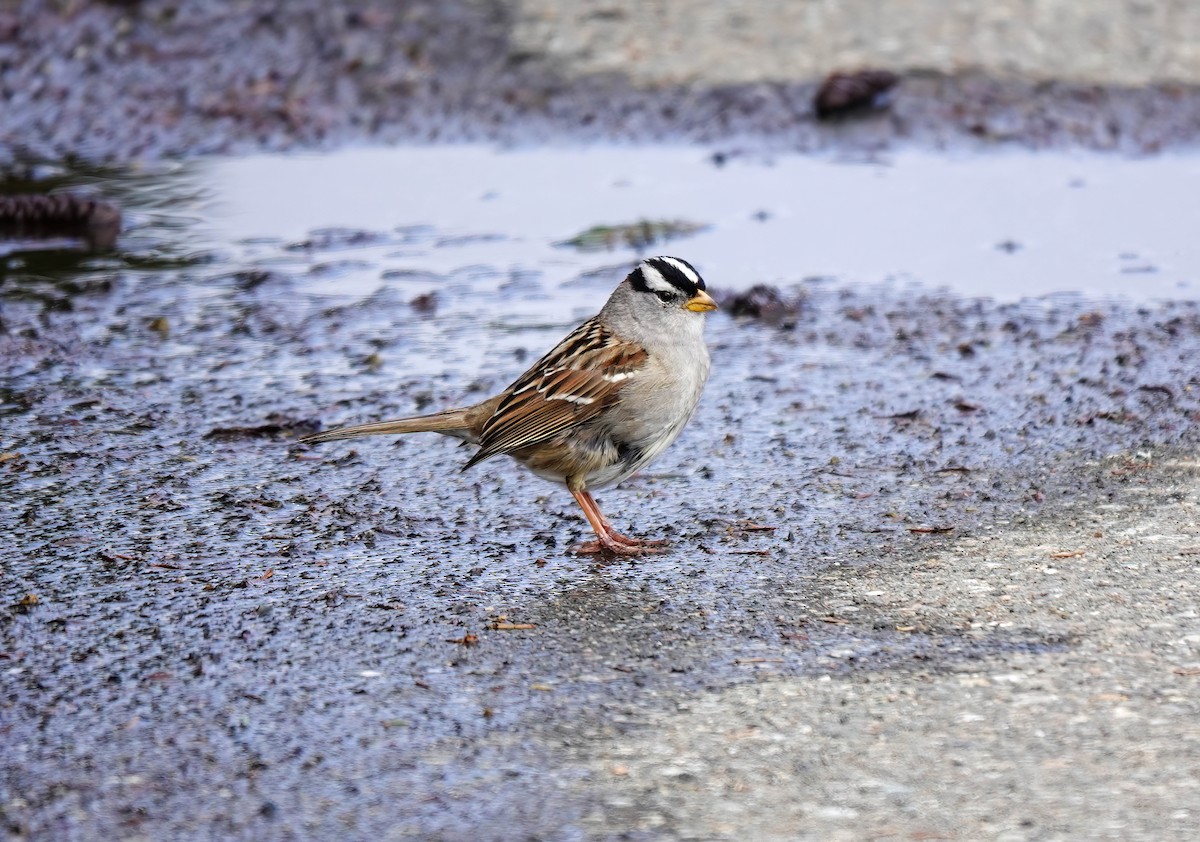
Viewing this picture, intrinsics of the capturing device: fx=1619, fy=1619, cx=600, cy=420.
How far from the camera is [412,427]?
19.9ft

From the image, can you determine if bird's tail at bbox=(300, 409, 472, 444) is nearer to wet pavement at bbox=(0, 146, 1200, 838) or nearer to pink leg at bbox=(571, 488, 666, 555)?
wet pavement at bbox=(0, 146, 1200, 838)

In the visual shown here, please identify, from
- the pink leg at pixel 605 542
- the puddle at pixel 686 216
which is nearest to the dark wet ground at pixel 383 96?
the puddle at pixel 686 216

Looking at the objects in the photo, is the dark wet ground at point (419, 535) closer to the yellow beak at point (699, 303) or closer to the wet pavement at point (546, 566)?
the wet pavement at point (546, 566)

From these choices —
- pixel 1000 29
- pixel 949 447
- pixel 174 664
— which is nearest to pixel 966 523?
pixel 949 447

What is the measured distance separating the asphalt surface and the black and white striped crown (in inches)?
31.2

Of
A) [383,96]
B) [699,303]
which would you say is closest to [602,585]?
[699,303]

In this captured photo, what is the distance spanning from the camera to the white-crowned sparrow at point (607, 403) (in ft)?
18.9

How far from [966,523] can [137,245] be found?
5781 mm

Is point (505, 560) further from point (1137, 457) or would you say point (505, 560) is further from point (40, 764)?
point (1137, 457)

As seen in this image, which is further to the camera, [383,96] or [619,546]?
[383,96]

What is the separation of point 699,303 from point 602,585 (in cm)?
128

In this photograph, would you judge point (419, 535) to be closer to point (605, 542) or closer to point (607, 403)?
point (605, 542)

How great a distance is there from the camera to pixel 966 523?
578 centimetres

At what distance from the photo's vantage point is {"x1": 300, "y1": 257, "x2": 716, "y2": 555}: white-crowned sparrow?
18.9ft
